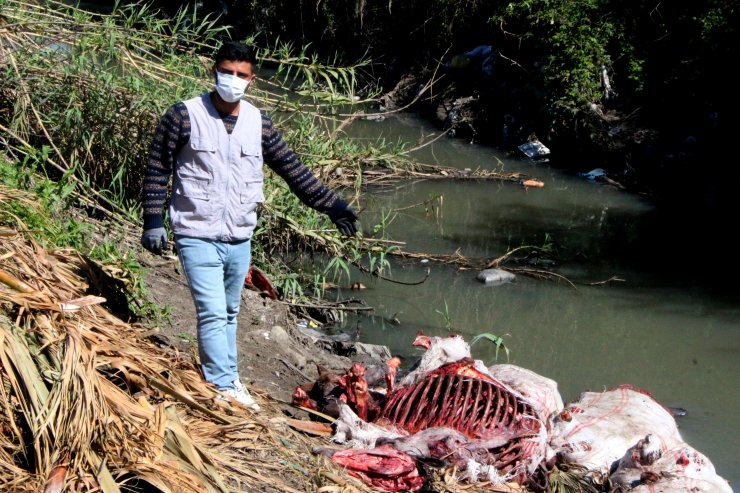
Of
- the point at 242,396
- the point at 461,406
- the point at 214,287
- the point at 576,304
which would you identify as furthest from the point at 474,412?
the point at 576,304

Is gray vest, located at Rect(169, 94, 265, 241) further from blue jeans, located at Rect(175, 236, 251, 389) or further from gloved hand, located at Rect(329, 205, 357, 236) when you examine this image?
gloved hand, located at Rect(329, 205, 357, 236)

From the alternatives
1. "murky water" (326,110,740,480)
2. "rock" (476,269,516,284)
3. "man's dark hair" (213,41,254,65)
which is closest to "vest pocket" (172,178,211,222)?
"man's dark hair" (213,41,254,65)

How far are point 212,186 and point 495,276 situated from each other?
13.7 feet

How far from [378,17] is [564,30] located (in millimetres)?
3402

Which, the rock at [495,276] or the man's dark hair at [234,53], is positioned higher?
the man's dark hair at [234,53]

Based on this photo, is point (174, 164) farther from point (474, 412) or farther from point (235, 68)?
point (474, 412)

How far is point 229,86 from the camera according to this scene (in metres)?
3.61

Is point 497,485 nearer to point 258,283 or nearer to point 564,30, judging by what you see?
point 258,283

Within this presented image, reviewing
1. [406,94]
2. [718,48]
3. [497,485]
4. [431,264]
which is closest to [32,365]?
[497,485]

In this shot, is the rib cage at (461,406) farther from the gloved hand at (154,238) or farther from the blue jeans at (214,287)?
the gloved hand at (154,238)

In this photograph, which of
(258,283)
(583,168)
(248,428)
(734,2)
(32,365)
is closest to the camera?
(32,365)

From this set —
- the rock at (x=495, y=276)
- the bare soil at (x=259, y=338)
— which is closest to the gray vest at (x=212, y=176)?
the bare soil at (x=259, y=338)

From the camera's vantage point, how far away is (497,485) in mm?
3773

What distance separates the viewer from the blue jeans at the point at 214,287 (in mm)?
3670
